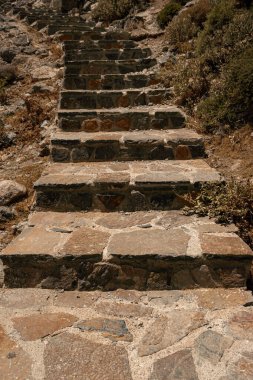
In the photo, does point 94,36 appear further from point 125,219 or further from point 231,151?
point 125,219

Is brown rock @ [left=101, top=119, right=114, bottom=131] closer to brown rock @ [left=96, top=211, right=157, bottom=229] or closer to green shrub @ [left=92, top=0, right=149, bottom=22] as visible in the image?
brown rock @ [left=96, top=211, right=157, bottom=229]

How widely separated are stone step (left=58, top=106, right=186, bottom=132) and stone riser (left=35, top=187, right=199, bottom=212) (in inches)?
72.5

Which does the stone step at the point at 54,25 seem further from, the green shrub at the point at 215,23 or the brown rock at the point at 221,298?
the brown rock at the point at 221,298

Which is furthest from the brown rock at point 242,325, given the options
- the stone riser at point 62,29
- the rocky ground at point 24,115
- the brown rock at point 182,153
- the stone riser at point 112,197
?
the stone riser at point 62,29

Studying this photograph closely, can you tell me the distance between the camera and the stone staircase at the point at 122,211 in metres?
2.80

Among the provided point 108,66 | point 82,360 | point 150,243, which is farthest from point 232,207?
point 108,66

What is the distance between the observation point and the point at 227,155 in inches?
183

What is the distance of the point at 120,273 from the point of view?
283 cm

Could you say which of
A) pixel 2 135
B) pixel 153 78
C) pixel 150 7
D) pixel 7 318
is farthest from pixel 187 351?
pixel 150 7

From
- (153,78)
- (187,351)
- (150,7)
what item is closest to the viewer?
(187,351)

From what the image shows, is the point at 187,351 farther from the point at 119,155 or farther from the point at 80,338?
the point at 119,155

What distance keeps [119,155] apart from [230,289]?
2432 millimetres

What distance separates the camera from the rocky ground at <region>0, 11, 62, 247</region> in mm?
4094

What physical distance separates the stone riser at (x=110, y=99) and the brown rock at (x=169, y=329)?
414 centimetres
